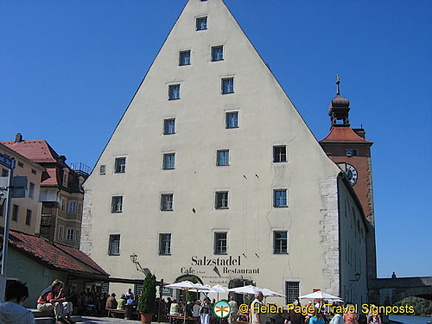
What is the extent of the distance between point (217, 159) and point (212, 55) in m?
6.92

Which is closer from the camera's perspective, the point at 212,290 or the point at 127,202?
the point at 212,290

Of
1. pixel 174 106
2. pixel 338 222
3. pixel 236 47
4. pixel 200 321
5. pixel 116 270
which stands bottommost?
pixel 200 321

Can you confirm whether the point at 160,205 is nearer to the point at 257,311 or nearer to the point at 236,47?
the point at 236,47

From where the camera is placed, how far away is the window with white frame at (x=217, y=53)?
35188 mm

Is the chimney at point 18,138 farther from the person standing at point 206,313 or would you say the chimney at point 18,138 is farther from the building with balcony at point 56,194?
the person standing at point 206,313

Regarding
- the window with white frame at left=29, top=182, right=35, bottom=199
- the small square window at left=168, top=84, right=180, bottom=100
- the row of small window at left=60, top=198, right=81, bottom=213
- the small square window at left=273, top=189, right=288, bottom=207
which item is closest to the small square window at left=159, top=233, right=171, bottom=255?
the small square window at left=273, top=189, right=288, bottom=207

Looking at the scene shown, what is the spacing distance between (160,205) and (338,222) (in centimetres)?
1058

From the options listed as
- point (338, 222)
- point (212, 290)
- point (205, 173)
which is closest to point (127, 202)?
point (205, 173)

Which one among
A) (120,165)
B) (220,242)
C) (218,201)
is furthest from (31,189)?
(220,242)

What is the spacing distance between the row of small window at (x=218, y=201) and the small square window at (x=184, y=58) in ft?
28.4

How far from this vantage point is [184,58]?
36.2 metres

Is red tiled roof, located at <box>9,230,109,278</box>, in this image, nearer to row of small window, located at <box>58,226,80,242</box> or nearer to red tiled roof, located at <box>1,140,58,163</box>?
row of small window, located at <box>58,226,80,242</box>

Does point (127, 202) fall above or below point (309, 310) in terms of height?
above

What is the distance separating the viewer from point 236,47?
34.9 m
